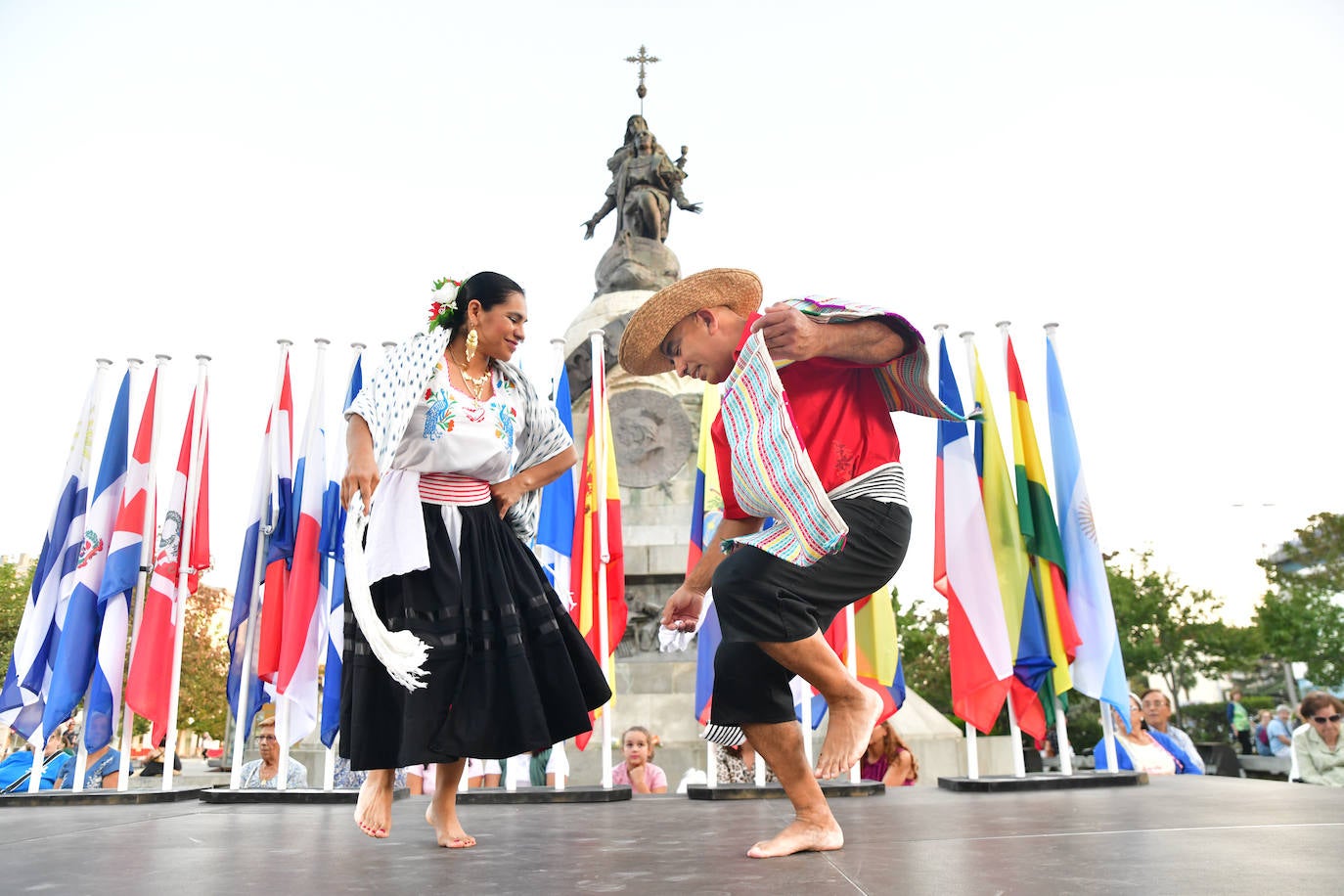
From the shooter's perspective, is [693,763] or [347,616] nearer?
[347,616]

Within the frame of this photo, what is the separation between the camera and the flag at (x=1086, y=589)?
6207 mm

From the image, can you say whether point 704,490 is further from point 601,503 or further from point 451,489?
point 451,489

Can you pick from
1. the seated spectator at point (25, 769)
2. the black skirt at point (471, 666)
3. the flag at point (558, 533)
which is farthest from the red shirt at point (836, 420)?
the seated spectator at point (25, 769)

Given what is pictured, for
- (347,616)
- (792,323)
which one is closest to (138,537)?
(347,616)

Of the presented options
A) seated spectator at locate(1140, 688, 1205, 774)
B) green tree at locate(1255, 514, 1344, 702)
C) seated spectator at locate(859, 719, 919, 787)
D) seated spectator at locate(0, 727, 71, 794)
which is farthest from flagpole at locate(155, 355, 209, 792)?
green tree at locate(1255, 514, 1344, 702)

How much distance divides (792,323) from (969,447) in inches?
156

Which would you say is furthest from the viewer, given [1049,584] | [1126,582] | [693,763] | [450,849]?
[1126,582]

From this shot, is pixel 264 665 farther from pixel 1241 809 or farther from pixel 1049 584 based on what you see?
pixel 1241 809

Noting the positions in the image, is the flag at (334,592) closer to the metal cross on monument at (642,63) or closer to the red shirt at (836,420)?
the red shirt at (836,420)

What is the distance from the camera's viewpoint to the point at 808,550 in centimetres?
289

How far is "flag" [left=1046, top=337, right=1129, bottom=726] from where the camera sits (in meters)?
6.21

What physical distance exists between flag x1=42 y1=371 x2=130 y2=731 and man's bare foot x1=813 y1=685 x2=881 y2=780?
5.59 m

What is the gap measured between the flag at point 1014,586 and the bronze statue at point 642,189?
12076mm

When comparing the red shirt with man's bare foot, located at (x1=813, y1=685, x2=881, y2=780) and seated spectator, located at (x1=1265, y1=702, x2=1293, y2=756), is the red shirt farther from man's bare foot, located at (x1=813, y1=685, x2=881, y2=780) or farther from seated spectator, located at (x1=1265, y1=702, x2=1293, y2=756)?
seated spectator, located at (x1=1265, y1=702, x2=1293, y2=756)
